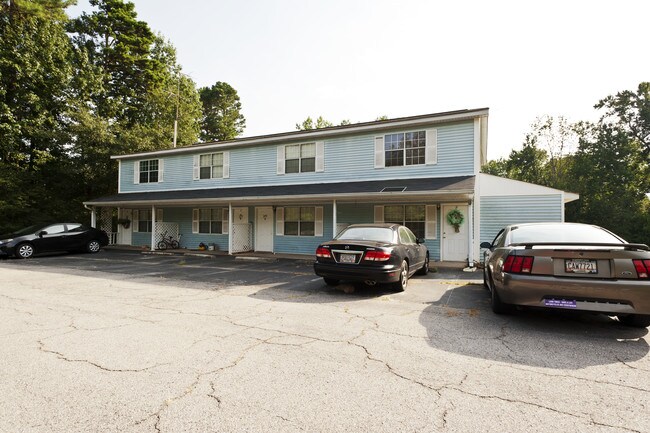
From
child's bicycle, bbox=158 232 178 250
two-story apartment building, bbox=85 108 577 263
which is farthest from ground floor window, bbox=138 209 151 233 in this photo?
child's bicycle, bbox=158 232 178 250

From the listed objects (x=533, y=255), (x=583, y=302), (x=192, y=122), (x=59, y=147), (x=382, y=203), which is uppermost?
(x=192, y=122)

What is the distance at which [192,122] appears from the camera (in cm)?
2995

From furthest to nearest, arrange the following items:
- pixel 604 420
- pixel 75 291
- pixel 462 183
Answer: pixel 462 183, pixel 75 291, pixel 604 420

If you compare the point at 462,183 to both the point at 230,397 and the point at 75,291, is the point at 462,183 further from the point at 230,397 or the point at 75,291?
the point at 75,291

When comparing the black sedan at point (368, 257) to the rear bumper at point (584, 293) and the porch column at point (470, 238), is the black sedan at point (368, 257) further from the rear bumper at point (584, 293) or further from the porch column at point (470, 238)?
the porch column at point (470, 238)

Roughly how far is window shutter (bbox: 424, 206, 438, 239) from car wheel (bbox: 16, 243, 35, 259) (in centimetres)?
1649

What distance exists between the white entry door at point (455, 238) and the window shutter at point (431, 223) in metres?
0.30

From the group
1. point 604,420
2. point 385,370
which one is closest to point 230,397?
point 385,370

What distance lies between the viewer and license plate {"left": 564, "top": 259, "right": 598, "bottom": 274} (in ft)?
13.7

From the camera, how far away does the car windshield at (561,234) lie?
4.81 metres

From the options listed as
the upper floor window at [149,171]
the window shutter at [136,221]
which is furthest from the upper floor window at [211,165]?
the window shutter at [136,221]

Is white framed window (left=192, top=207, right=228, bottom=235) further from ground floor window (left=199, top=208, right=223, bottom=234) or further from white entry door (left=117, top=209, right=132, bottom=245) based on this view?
white entry door (left=117, top=209, right=132, bottom=245)

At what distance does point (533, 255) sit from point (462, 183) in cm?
700

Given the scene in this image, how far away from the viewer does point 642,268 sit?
159 inches
